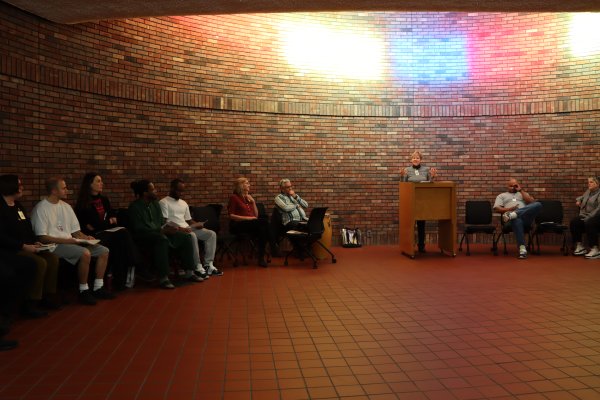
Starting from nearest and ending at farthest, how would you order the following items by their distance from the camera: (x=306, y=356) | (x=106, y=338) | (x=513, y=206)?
(x=306, y=356) → (x=106, y=338) → (x=513, y=206)

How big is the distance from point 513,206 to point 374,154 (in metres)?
2.99

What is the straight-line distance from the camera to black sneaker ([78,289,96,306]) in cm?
550

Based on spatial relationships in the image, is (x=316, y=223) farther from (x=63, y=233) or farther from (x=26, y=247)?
(x=26, y=247)

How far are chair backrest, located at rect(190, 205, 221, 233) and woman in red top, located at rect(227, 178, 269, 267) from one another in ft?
1.11

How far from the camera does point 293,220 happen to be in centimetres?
862

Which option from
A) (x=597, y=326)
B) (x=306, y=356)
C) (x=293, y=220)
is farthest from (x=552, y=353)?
(x=293, y=220)

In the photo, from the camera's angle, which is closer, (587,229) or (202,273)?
(202,273)

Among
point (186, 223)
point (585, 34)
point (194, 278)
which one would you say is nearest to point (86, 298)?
point (194, 278)

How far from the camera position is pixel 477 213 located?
9.69m

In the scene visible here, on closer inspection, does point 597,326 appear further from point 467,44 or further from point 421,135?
point 467,44

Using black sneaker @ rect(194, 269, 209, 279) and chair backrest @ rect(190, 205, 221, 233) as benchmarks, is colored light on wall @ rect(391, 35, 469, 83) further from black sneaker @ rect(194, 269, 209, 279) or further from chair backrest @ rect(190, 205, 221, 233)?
black sneaker @ rect(194, 269, 209, 279)

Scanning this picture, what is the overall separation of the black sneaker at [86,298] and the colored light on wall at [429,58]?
7.83m

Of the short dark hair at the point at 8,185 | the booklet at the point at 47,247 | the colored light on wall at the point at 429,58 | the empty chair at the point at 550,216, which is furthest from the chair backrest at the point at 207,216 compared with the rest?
the empty chair at the point at 550,216

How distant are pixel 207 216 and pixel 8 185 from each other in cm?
372
